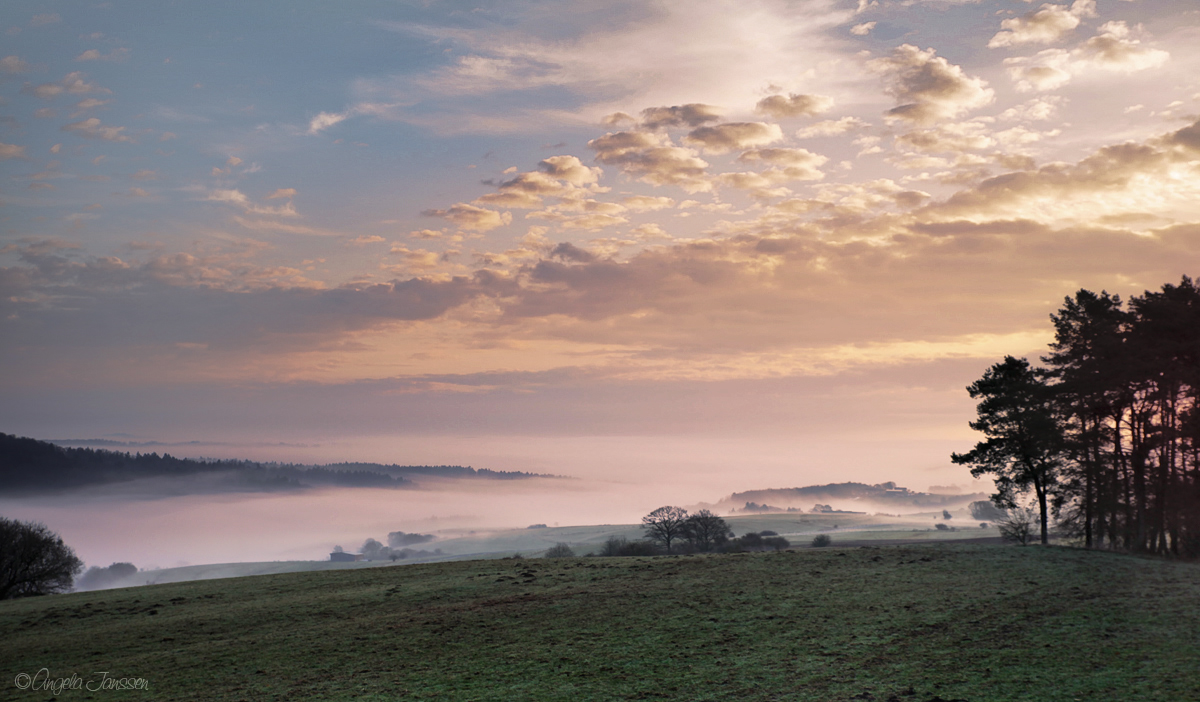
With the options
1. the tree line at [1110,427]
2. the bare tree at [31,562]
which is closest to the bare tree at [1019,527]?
the tree line at [1110,427]

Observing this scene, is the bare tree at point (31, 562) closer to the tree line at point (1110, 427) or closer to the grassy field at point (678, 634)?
the grassy field at point (678, 634)

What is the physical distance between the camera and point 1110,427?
5950 cm

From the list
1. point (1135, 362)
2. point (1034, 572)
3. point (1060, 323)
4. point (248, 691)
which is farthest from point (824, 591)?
point (1060, 323)

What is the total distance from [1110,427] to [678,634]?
165 feet

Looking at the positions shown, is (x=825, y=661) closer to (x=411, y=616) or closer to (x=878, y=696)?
(x=878, y=696)

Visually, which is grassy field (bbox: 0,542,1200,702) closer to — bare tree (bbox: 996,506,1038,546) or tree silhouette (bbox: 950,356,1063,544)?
tree silhouette (bbox: 950,356,1063,544)

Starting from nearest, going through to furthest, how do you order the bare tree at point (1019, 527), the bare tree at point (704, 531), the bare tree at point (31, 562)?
the bare tree at point (1019, 527) → the bare tree at point (31, 562) → the bare tree at point (704, 531)

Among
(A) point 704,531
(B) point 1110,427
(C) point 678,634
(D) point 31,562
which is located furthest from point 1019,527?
(D) point 31,562

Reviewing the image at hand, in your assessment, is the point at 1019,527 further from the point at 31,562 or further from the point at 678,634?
the point at 31,562

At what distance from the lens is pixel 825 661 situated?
2228 cm

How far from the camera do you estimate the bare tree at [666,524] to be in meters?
106

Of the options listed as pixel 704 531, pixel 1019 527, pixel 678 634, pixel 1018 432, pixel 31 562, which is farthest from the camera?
pixel 704 531

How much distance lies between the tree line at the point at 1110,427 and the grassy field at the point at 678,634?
1514 centimetres

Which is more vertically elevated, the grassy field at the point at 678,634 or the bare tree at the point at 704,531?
the grassy field at the point at 678,634
